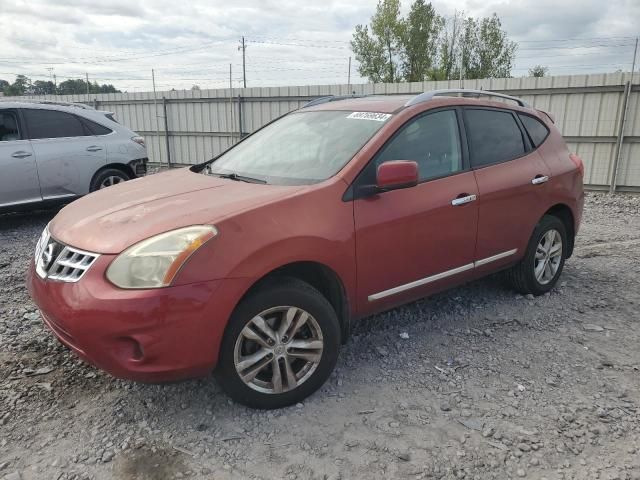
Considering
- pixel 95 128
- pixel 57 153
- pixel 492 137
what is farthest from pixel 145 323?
pixel 95 128

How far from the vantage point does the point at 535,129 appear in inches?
173

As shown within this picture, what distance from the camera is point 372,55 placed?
3903 cm

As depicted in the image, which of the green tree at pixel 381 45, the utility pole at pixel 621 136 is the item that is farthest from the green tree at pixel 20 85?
the utility pole at pixel 621 136

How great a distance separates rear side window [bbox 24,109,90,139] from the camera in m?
6.87

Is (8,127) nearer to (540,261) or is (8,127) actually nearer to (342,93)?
(540,261)

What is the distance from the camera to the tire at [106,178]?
24.3ft

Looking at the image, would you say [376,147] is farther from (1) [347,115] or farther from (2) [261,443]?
(2) [261,443]

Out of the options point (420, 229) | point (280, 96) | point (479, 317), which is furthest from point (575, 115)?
point (420, 229)

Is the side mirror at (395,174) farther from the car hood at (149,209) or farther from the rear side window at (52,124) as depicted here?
the rear side window at (52,124)

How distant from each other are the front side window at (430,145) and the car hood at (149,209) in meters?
0.79

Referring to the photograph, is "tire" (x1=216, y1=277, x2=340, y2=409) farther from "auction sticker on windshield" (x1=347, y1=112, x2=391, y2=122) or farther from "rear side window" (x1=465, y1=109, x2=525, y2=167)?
"rear side window" (x1=465, y1=109, x2=525, y2=167)

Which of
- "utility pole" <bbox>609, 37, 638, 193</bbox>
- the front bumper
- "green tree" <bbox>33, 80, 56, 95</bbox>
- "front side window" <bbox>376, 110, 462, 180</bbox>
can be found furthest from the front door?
"green tree" <bbox>33, 80, 56, 95</bbox>

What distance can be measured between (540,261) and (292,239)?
269 cm

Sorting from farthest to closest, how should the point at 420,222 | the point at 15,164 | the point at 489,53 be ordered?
the point at 489,53, the point at 15,164, the point at 420,222
